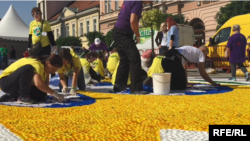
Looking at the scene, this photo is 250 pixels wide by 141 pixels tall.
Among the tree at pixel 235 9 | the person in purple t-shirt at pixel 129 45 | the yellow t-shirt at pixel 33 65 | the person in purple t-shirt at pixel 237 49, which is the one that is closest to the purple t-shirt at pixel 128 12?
the person in purple t-shirt at pixel 129 45

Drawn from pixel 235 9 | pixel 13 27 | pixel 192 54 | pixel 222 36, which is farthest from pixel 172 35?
pixel 13 27

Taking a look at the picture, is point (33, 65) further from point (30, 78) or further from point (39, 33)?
point (39, 33)

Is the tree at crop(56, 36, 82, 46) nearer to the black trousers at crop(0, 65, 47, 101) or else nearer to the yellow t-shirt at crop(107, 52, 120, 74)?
the yellow t-shirt at crop(107, 52, 120, 74)

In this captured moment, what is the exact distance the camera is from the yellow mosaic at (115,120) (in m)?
1.86

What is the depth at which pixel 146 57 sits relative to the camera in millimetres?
5855

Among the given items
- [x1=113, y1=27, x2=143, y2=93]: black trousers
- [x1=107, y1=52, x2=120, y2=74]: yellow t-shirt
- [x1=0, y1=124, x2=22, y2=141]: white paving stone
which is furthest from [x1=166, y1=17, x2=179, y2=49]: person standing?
[x1=0, y1=124, x2=22, y2=141]: white paving stone

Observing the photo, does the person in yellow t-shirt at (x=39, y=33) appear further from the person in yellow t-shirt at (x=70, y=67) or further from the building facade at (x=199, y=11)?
the building facade at (x=199, y=11)

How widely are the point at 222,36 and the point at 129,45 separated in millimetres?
7572

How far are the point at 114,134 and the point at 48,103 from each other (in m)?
1.71

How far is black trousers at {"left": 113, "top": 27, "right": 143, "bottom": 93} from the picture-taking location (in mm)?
4180

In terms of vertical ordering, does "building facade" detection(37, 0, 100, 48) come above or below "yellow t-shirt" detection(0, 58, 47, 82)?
above

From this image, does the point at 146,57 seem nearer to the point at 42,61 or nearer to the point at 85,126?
the point at 42,61

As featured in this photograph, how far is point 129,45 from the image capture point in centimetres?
427

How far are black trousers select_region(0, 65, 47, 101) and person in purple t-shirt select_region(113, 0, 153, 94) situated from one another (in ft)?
4.81
